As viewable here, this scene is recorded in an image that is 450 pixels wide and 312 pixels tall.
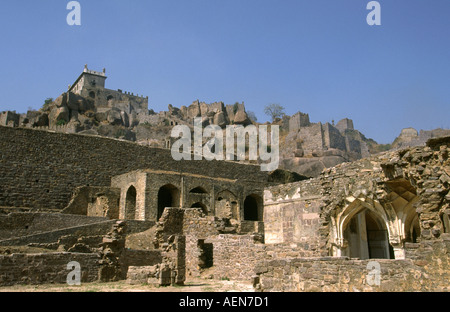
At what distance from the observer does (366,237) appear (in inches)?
651

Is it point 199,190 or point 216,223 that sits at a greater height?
point 199,190

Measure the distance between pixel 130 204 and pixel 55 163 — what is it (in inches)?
247

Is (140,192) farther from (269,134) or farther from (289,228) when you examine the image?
(269,134)

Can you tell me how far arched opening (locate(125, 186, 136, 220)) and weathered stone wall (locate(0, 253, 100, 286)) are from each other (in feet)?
55.0

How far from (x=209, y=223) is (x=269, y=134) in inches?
2024

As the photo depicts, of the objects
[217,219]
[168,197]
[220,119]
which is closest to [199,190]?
[168,197]

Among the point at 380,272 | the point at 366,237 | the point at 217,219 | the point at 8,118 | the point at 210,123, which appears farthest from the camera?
the point at 210,123

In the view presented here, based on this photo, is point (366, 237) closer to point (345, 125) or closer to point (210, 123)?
point (210, 123)

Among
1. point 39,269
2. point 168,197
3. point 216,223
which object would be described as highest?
point 168,197

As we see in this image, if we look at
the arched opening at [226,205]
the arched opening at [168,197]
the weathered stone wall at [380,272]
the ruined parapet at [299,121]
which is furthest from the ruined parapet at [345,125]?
the weathered stone wall at [380,272]

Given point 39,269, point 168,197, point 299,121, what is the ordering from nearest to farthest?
point 39,269 → point 168,197 → point 299,121
